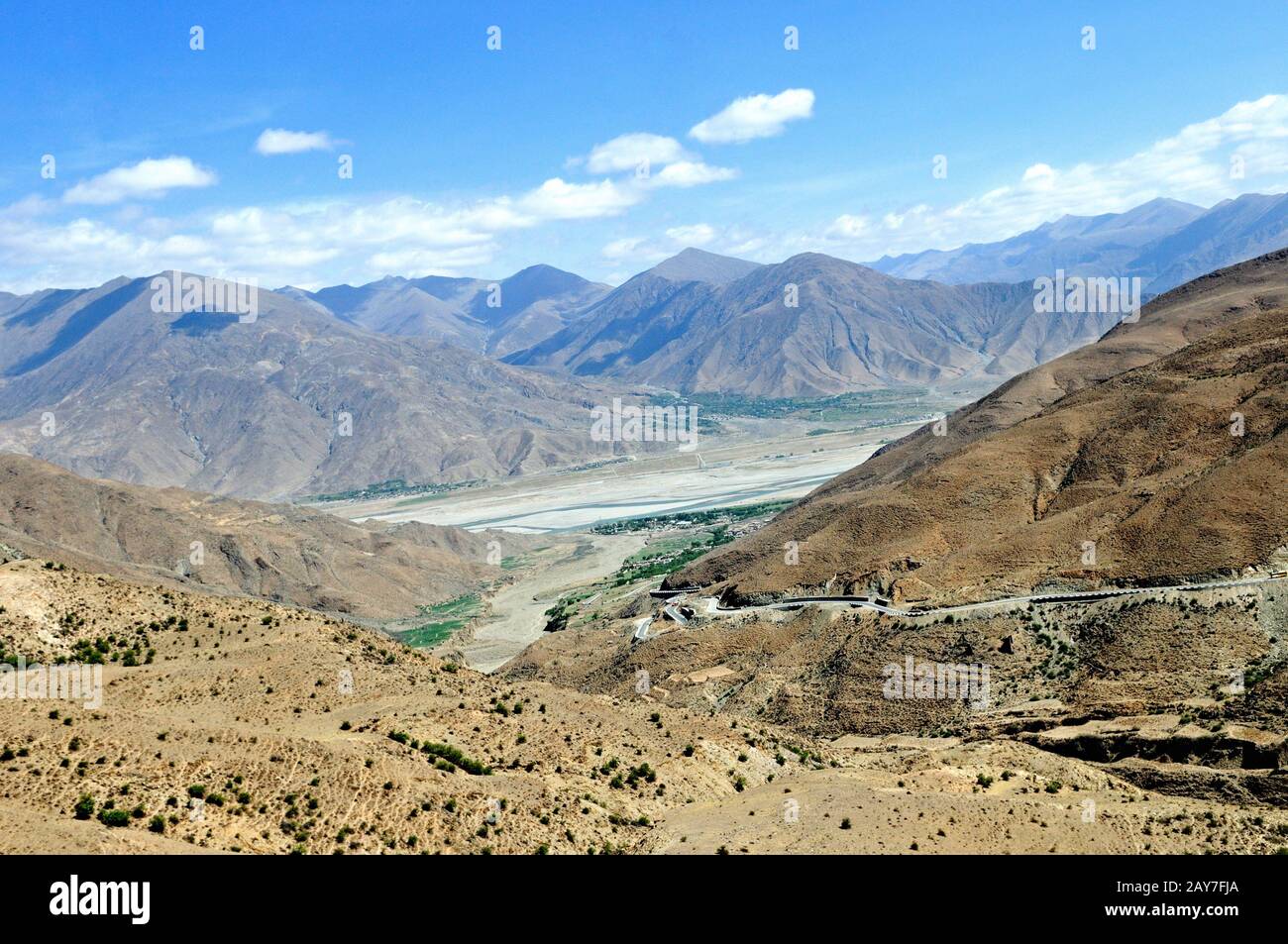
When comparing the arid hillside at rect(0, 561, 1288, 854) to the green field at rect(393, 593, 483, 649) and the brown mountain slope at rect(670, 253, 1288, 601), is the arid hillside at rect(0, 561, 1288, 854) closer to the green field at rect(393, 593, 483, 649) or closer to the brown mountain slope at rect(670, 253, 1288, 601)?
the brown mountain slope at rect(670, 253, 1288, 601)

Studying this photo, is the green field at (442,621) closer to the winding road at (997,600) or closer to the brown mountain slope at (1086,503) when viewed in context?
the brown mountain slope at (1086,503)

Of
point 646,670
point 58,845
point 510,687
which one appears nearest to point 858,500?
point 646,670

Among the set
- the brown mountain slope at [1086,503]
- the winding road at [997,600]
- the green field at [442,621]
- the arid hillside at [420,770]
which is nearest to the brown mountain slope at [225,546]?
the green field at [442,621]

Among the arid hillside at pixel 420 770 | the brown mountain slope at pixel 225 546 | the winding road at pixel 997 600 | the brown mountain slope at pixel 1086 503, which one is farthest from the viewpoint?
the brown mountain slope at pixel 225 546

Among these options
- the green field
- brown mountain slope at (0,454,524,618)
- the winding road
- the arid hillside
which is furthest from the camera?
brown mountain slope at (0,454,524,618)

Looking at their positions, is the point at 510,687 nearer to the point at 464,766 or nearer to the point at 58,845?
the point at 464,766

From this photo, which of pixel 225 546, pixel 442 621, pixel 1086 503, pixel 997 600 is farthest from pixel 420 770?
pixel 225 546

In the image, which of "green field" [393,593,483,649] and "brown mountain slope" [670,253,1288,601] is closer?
"brown mountain slope" [670,253,1288,601]

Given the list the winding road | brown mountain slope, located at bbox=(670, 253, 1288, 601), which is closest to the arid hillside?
the winding road
